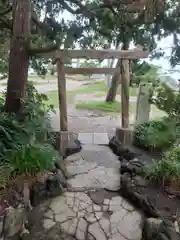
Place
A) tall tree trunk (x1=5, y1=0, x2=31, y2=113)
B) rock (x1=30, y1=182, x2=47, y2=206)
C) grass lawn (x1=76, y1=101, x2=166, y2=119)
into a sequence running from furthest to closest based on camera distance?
grass lawn (x1=76, y1=101, x2=166, y2=119) < tall tree trunk (x1=5, y1=0, x2=31, y2=113) < rock (x1=30, y1=182, x2=47, y2=206)

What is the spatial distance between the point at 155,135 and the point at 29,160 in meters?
2.54

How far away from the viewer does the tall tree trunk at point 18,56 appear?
12.6 feet

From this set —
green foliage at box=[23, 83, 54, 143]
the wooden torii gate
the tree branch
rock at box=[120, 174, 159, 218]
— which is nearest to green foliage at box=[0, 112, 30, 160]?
green foliage at box=[23, 83, 54, 143]

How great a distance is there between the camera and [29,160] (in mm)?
2947

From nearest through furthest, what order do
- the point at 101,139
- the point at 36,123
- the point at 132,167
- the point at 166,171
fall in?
the point at 166,171, the point at 132,167, the point at 36,123, the point at 101,139

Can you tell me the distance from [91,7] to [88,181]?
2.90 meters

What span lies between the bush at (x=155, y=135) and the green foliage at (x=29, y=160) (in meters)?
2.02

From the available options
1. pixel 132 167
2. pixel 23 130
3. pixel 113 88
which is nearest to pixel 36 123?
pixel 23 130

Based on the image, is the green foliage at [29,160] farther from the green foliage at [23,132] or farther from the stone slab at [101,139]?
the stone slab at [101,139]

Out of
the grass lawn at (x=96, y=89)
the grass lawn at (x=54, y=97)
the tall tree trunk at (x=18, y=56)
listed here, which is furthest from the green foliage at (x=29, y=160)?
the grass lawn at (x=96, y=89)

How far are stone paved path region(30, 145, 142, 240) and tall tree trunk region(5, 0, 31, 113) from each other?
4.63 ft

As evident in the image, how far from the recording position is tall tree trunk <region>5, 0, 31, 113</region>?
3.84 m

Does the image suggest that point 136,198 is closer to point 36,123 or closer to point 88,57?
point 36,123

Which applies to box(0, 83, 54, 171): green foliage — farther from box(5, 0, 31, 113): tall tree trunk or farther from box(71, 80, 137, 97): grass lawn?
box(71, 80, 137, 97): grass lawn
